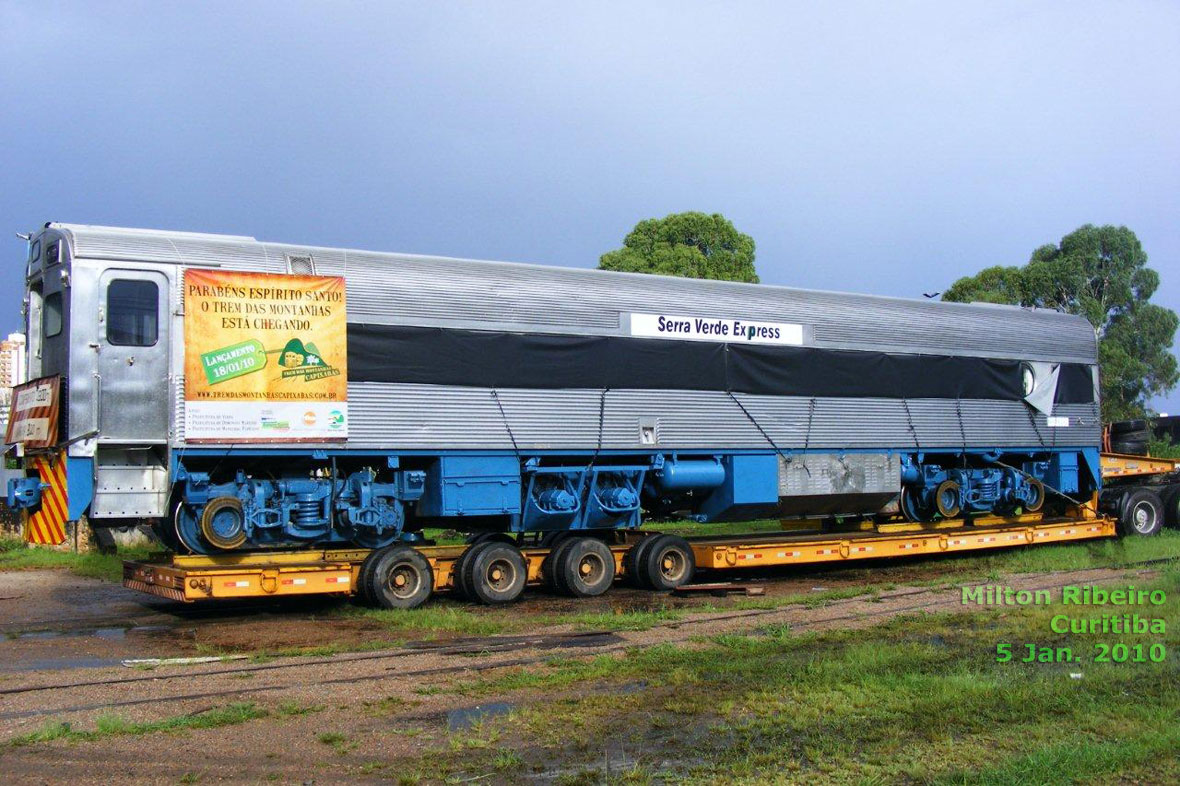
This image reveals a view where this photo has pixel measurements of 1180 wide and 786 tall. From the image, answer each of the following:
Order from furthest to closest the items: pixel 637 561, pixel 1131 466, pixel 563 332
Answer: pixel 1131 466, pixel 637 561, pixel 563 332

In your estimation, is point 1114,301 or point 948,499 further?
point 1114,301

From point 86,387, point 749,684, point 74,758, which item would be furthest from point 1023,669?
point 86,387

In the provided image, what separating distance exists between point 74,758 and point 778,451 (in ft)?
39.8

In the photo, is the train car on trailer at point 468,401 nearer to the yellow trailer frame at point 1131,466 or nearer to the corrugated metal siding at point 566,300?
the corrugated metal siding at point 566,300

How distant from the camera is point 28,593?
16.5 meters

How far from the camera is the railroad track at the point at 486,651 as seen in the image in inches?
354

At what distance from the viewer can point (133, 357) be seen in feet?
41.2

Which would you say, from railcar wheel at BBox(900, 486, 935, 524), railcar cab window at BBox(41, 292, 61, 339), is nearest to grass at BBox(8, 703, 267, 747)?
railcar cab window at BBox(41, 292, 61, 339)

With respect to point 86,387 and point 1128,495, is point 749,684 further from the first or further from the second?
point 1128,495

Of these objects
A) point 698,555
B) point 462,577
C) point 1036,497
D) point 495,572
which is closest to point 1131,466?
point 1036,497

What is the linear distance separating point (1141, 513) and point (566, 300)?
1369 centimetres

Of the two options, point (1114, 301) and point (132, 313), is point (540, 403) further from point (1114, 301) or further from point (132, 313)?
point (1114, 301)

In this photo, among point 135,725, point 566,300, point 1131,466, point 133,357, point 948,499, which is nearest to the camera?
point 135,725

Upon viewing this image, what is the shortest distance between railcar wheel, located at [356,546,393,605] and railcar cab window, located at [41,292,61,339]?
4517mm
